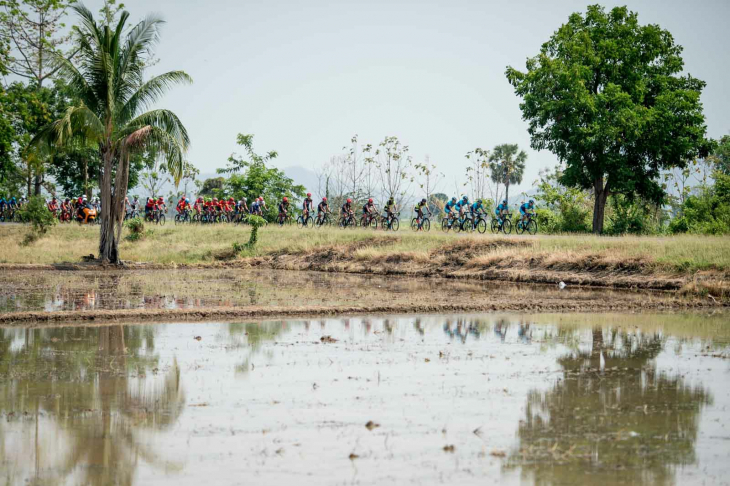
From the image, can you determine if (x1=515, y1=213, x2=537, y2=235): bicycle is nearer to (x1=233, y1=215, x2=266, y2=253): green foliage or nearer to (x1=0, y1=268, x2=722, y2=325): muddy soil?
(x1=0, y1=268, x2=722, y2=325): muddy soil

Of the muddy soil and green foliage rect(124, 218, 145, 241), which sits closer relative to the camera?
the muddy soil

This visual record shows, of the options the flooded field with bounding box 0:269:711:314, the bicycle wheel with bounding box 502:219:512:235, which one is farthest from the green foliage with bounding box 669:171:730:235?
the flooded field with bounding box 0:269:711:314

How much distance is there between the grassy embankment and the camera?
24875 mm

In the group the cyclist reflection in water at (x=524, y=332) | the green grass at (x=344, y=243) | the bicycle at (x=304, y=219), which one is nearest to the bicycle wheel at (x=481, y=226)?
the green grass at (x=344, y=243)

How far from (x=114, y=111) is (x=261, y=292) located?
12726 millimetres

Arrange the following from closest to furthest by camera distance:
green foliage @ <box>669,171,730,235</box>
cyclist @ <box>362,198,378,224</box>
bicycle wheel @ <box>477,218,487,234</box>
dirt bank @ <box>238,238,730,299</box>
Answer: dirt bank @ <box>238,238,730,299</box> < bicycle wheel @ <box>477,218,487,234</box> < green foliage @ <box>669,171,730,235</box> < cyclist @ <box>362,198,378,224</box>

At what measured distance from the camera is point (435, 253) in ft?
106

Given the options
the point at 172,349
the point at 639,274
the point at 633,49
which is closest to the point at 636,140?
the point at 633,49

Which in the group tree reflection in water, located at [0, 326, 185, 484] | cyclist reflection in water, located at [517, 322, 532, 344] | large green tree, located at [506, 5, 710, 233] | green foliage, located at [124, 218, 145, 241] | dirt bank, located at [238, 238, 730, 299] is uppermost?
large green tree, located at [506, 5, 710, 233]

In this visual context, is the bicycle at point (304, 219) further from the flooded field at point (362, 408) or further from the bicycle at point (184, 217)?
the flooded field at point (362, 408)

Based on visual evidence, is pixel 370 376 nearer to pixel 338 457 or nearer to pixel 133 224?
pixel 338 457

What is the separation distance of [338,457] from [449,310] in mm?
11650

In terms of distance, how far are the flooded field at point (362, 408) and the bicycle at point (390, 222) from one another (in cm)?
2479

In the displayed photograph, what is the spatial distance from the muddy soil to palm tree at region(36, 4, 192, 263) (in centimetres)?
475
